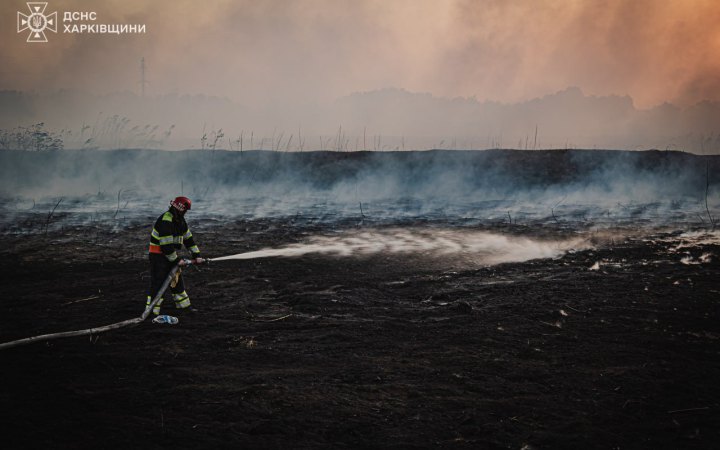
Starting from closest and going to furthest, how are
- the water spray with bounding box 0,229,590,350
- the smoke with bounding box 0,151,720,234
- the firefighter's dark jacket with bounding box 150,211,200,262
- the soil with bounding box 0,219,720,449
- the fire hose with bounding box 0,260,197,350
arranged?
the soil with bounding box 0,219,720,449 < the fire hose with bounding box 0,260,197,350 < the firefighter's dark jacket with bounding box 150,211,200,262 < the water spray with bounding box 0,229,590,350 < the smoke with bounding box 0,151,720,234

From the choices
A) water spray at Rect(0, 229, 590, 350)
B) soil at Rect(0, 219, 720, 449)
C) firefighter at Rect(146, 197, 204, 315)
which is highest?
firefighter at Rect(146, 197, 204, 315)

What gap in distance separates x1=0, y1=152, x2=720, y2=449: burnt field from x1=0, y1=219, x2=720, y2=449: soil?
0.09ft

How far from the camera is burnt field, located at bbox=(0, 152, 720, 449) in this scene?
503 centimetres

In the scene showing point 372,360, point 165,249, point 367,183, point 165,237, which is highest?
point 367,183

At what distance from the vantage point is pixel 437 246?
13.8 m

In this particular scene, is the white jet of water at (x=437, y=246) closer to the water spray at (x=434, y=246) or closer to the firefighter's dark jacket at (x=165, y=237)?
the water spray at (x=434, y=246)

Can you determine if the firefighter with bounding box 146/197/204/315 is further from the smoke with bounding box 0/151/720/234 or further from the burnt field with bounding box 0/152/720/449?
the smoke with bounding box 0/151/720/234

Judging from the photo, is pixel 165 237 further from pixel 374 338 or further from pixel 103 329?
pixel 374 338

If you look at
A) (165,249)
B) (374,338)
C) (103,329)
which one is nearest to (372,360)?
(374,338)

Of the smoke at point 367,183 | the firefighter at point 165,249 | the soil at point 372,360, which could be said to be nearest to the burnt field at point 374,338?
the soil at point 372,360

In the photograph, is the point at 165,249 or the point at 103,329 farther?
the point at 165,249

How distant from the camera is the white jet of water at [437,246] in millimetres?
12656

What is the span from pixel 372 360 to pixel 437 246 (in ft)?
24.9

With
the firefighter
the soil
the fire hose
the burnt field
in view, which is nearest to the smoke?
the burnt field
